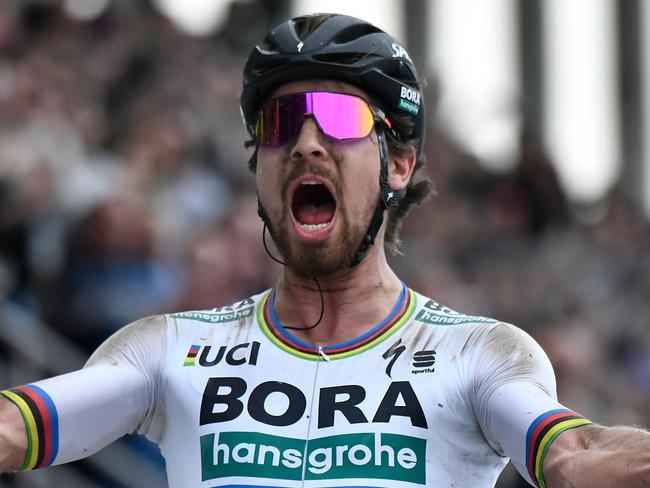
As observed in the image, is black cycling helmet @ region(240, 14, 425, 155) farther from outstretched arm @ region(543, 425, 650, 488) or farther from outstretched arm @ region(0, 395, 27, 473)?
outstretched arm @ region(543, 425, 650, 488)

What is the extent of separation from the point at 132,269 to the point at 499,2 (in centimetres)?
1378

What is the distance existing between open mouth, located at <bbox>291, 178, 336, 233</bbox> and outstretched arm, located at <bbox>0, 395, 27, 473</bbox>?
1.04 m

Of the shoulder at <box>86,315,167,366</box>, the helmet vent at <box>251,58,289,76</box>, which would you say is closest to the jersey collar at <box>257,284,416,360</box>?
the shoulder at <box>86,315,167,366</box>

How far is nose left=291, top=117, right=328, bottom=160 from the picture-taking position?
13.4ft

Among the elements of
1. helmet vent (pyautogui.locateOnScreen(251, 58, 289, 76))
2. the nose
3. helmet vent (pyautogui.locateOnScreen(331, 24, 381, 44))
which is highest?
helmet vent (pyautogui.locateOnScreen(331, 24, 381, 44))

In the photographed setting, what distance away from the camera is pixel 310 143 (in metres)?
4.08

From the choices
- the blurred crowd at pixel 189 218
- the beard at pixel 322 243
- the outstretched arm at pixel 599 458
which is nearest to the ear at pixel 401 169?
the beard at pixel 322 243

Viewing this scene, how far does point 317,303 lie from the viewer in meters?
4.27

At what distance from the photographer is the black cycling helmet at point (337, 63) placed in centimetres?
413

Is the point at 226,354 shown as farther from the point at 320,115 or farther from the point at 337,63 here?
the point at 337,63

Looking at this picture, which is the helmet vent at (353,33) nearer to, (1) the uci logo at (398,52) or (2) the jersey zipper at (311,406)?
(1) the uci logo at (398,52)

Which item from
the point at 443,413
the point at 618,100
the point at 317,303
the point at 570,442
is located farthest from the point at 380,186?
the point at 618,100

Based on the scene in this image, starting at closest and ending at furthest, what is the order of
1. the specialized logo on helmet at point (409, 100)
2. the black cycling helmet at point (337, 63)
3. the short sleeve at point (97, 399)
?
the short sleeve at point (97, 399)
the black cycling helmet at point (337, 63)
the specialized logo on helmet at point (409, 100)

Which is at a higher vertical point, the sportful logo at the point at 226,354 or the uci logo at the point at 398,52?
the uci logo at the point at 398,52
